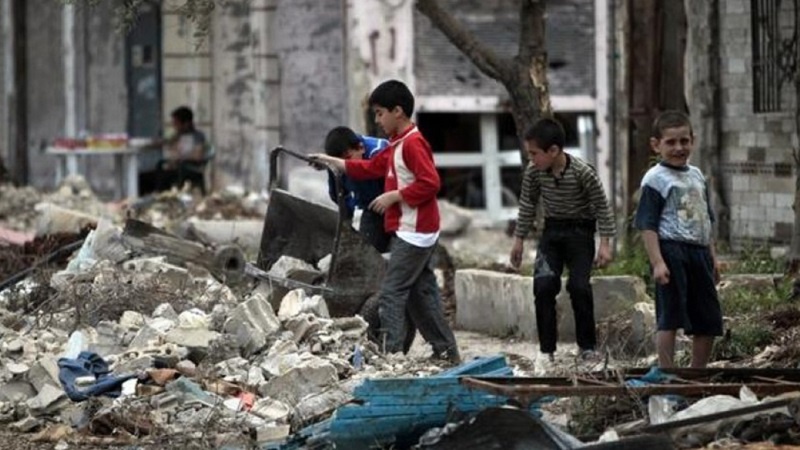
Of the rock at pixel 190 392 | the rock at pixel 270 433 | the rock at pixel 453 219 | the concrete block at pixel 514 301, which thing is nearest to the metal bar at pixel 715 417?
Result: the rock at pixel 270 433

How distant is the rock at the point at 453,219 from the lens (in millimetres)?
26411

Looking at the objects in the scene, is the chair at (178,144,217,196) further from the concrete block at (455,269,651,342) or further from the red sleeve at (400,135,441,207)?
the red sleeve at (400,135,441,207)

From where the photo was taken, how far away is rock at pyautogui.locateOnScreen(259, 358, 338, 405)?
1151 centimetres

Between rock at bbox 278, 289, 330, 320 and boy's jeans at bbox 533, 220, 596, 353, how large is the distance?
1249 millimetres

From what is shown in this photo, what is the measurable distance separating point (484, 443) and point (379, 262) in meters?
4.57

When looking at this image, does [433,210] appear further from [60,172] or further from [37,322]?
[60,172]

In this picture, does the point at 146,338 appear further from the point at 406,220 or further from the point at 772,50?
the point at 772,50

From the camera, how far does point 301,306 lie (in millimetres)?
13414

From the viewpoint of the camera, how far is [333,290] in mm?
14109

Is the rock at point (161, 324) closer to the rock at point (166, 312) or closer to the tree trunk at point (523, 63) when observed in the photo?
the rock at point (166, 312)

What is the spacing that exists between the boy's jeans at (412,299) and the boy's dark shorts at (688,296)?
6.09ft

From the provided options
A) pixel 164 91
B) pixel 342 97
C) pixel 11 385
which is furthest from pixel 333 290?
pixel 164 91

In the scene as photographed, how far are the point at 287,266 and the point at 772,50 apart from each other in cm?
704

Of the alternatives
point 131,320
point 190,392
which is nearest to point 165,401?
point 190,392
